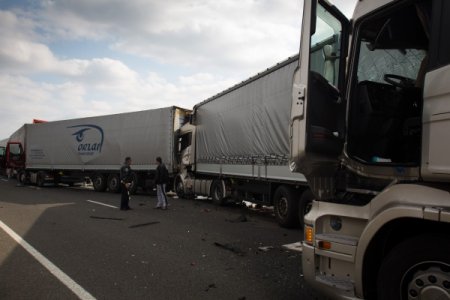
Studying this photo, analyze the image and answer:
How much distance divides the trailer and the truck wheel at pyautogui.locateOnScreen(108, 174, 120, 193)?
393 centimetres

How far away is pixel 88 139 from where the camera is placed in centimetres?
2112

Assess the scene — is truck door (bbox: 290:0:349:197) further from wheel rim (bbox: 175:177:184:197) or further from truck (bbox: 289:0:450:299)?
wheel rim (bbox: 175:177:184:197)

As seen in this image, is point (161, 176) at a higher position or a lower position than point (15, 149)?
lower

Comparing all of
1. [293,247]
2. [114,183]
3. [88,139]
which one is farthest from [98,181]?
[293,247]

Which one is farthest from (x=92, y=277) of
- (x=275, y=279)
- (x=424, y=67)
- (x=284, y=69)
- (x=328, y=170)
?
(x=284, y=69)

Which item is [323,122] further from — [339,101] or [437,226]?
[437,226]

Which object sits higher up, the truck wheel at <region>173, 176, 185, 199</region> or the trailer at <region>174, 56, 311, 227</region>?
the trailer at <region>174, 56, 311, 227</region>

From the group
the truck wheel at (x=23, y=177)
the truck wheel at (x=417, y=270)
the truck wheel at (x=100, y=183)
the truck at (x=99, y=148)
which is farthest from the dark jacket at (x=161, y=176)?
the truck wheel at (x=23, y=177)

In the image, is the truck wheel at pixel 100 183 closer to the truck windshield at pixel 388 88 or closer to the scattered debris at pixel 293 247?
the scattered debris at pixel 293 247

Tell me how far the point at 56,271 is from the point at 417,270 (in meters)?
4.73

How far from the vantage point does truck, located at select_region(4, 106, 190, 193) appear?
1758 cm

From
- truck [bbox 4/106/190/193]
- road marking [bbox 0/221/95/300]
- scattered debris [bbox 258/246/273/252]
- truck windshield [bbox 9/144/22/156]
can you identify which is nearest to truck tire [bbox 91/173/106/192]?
truck [bbox 4/106/190/193]

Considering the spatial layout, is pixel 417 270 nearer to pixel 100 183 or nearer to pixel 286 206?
pixel 286 206

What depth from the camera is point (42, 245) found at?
24.2ft
